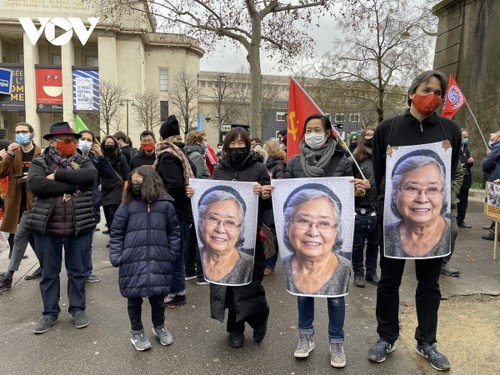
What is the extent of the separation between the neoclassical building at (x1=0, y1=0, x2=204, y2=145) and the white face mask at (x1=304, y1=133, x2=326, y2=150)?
39.9m

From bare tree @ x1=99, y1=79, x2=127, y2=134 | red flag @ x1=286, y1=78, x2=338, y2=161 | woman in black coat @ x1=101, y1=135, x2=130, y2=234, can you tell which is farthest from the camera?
bare tree @ x1=99, y1=79, x2=127, y2=134

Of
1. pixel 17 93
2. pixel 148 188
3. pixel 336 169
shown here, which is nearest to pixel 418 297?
pixel 336 169

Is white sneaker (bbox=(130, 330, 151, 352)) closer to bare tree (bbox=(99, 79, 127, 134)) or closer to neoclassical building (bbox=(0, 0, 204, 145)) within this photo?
bare tree (bbox=(99, 79, 127, 134))

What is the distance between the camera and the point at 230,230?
3.37 m

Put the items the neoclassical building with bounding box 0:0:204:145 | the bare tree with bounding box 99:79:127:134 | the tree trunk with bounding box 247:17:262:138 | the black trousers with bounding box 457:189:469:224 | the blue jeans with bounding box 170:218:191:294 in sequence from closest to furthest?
the blue jeans with bounding box 170:218:191:294 → the black trousers with bounding box 457:189:469:224 → the tree trunk with bounding box 247:17:262:138 → the bare tree with bounding box 99:79:127:134 → the neoclassical building with bounding box 0:0:204:145

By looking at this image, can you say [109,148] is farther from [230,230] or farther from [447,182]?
[447,182]

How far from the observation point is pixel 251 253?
3.38 meters

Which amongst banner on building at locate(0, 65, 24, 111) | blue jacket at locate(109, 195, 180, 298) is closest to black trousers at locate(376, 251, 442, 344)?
blue jacket at locate(109, 195, 180, 298)

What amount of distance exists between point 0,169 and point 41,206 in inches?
59.9

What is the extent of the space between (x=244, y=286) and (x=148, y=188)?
1.20 m

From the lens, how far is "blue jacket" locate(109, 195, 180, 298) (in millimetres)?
3402

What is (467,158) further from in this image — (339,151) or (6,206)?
(6,206)

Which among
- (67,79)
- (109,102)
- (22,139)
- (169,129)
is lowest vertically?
(22,139)

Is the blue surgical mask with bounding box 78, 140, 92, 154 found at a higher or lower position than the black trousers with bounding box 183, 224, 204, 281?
higher
